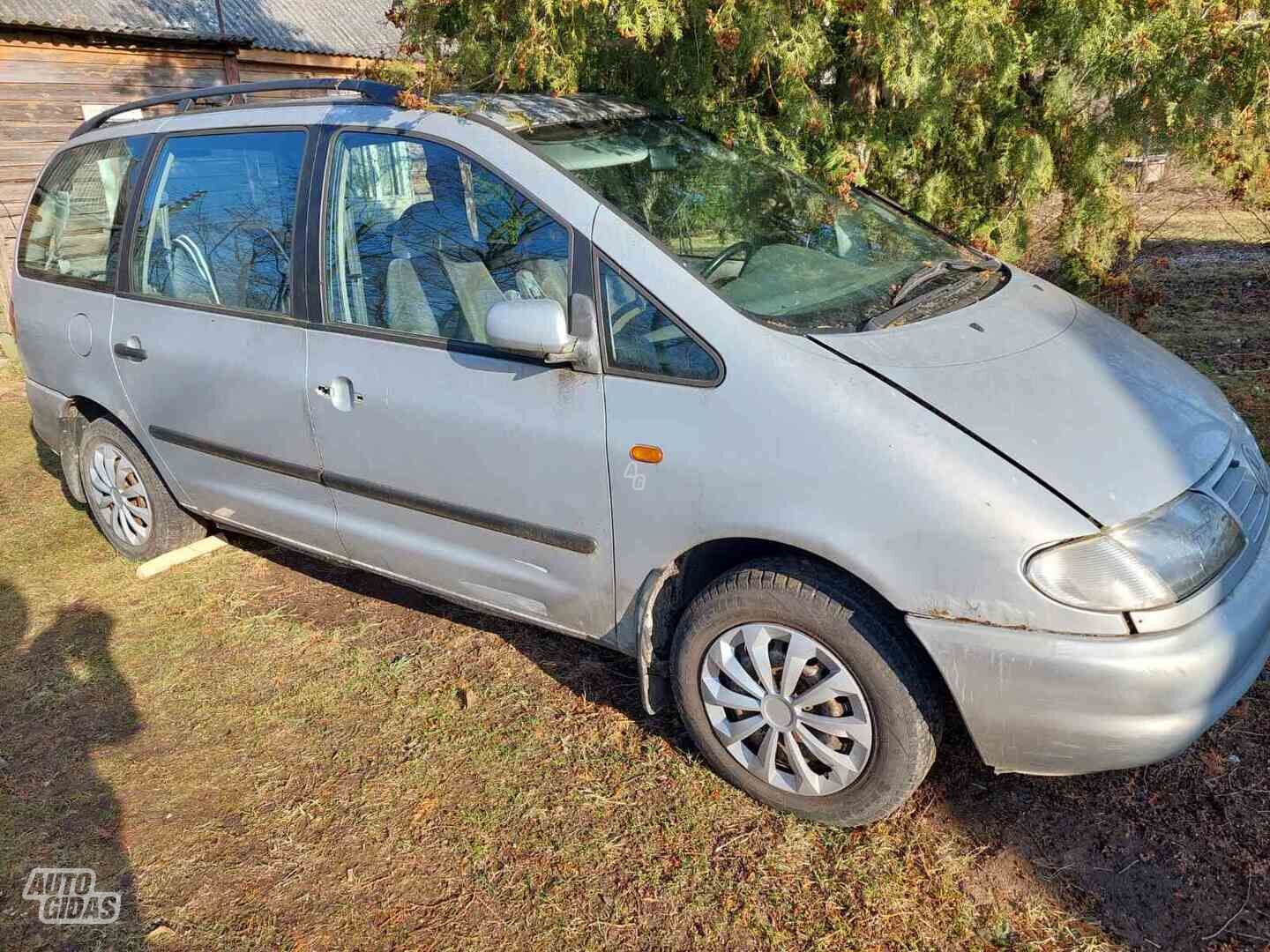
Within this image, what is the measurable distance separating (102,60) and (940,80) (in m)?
10.2

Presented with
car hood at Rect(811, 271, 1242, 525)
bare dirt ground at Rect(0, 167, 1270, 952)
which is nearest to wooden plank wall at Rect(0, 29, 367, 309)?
bare dirt ground at Rect(0, 167, 1270, 952)

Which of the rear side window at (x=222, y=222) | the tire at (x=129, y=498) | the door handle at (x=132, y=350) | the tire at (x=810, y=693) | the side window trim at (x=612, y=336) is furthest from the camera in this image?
the tire at (x=129, y=498)

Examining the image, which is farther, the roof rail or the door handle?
the door handle

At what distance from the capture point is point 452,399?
9.66 feet

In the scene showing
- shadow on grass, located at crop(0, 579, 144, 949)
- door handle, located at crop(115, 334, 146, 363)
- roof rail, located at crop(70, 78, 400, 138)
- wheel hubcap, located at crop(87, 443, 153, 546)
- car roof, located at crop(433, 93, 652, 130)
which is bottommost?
shadow on grass, located at crop(0, 579, 144, 949)

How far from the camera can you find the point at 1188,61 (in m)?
3.59

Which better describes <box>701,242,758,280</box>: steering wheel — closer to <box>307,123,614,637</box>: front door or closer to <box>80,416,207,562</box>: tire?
<box>307,123,614,637</box>: front door

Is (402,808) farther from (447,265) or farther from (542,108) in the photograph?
(542,108)

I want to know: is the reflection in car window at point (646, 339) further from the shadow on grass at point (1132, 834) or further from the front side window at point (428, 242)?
the shadow on grass at point (1132, 834)

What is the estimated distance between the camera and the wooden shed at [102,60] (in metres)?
9.57

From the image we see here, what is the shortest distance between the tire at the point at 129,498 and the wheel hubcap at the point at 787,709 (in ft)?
9.66

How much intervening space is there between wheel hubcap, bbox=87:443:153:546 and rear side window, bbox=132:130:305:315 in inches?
37.1

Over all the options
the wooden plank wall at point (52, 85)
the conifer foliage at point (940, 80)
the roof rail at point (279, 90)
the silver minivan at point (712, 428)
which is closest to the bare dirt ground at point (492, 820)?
the silver minivan at point (712, 428)

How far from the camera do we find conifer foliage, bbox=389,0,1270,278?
3523 mm
